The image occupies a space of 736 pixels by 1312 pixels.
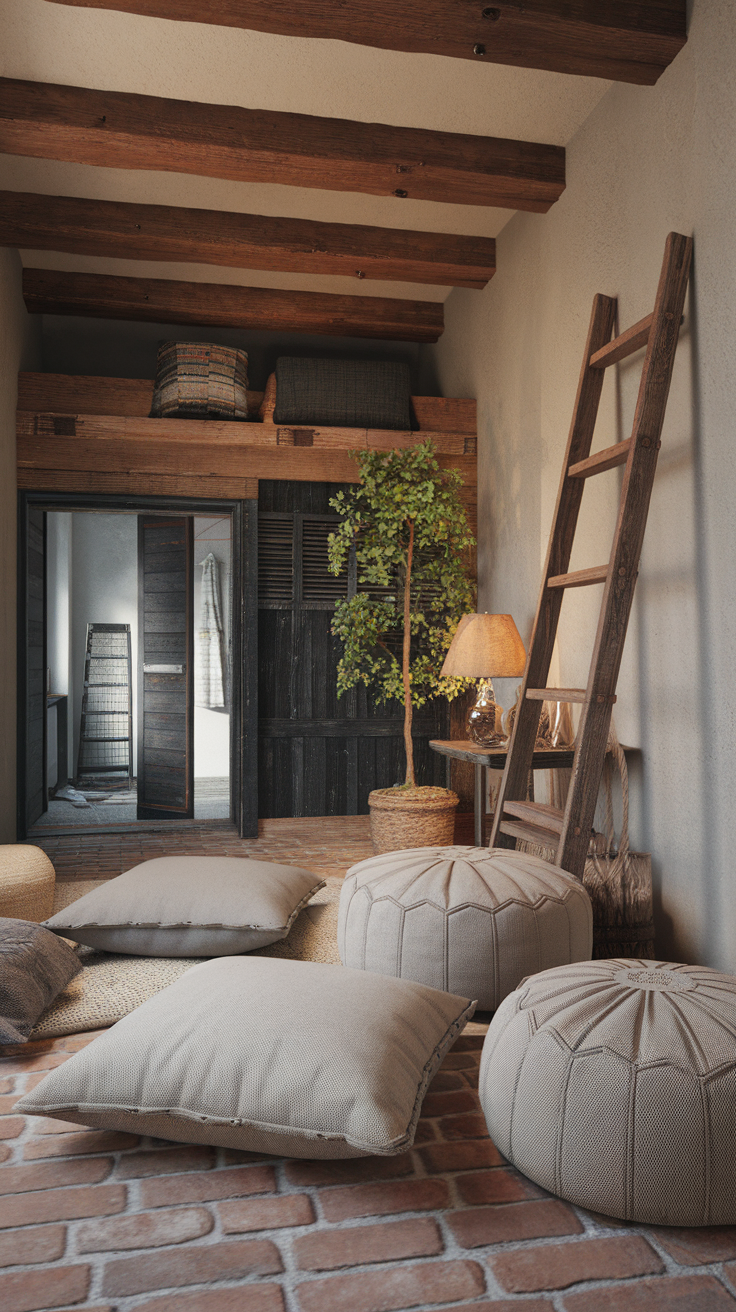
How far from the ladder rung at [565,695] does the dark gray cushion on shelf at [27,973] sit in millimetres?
1721

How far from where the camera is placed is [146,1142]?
1.71m

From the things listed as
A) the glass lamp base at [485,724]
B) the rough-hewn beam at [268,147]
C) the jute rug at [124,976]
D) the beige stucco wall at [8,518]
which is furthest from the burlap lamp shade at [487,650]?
the beige stucco wall at [8,518]

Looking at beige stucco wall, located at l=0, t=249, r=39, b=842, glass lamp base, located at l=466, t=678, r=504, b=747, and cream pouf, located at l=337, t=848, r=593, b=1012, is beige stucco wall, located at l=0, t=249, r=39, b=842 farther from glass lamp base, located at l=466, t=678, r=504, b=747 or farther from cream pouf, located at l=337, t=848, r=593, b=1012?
cream pouf, located at l=337, t=848, r=593, b=1012

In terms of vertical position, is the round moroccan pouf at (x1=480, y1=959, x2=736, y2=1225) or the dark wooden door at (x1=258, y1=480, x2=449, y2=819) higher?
the dark wooden door at (x1=258, y1=480, x2=449, y2=819)

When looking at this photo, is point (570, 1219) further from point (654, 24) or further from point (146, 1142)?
point (654, 24)

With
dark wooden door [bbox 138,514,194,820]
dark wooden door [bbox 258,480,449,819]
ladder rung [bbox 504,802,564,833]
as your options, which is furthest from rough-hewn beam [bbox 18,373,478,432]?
ladder rung [bbox 504,802,564,833]

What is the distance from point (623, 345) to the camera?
10.0ft

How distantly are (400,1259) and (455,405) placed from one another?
453 cm

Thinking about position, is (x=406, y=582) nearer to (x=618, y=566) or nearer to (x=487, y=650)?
(x=487, y=650)

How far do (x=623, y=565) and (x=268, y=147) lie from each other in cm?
216

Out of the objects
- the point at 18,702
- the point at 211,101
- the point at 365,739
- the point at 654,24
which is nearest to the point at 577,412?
the point at 654,24

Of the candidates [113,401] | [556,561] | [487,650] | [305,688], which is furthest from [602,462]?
[113,401]

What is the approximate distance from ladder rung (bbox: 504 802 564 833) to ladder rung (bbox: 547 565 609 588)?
79 centimetres

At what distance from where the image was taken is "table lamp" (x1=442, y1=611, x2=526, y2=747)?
13.0 ft
